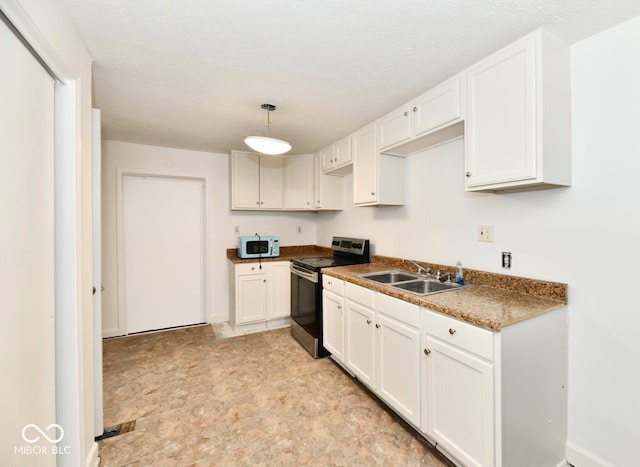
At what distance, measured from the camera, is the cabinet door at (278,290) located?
362 cm

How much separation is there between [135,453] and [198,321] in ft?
7.30

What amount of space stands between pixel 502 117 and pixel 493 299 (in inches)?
40.5

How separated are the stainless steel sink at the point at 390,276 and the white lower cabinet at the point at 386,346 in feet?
0.77

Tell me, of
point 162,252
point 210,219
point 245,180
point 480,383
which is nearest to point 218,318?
point 162,252

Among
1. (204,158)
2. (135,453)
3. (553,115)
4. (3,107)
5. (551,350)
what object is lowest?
(135,453)

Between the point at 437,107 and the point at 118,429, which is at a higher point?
the point at 437,107

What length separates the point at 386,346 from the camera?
1973 mm

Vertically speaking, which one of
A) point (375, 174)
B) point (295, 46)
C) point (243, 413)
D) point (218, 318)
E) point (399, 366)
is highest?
point (295, 46)

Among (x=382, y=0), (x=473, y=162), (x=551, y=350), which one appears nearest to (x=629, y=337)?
(x=551, y=350)

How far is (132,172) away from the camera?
3354 mm

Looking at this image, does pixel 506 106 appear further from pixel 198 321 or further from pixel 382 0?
pixel 198 321

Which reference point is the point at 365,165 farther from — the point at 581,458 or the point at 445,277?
the point at 581,458

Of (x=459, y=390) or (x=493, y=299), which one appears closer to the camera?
(x=459, y=390)

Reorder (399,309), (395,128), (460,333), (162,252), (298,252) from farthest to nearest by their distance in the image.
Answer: (298,252) → (162,252) → (395,128) → (399,309) → (460,333)
